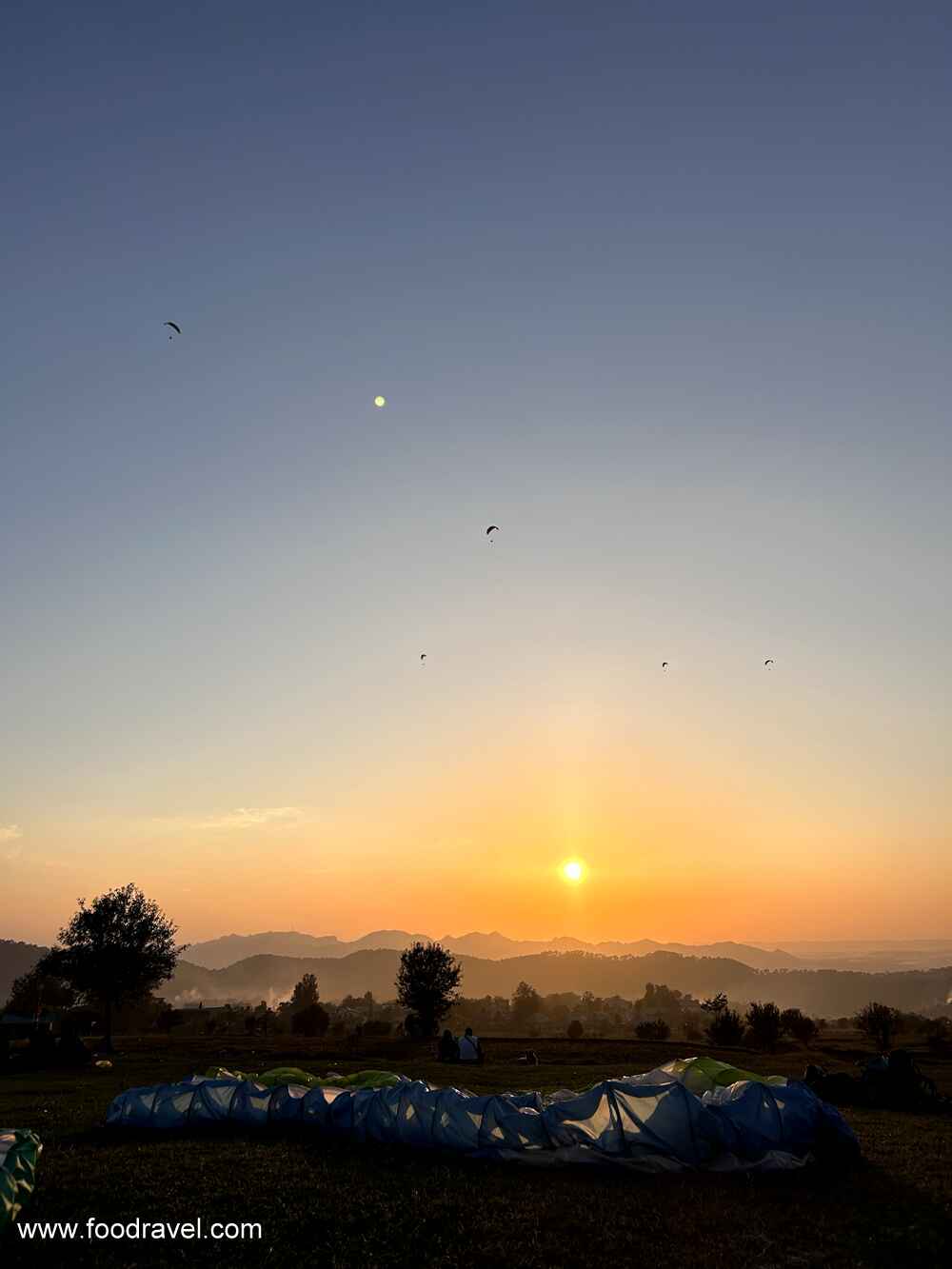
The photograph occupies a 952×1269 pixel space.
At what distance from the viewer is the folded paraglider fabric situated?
13.4 meters

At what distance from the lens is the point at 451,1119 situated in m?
18.8

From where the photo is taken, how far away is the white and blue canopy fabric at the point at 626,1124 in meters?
17.6

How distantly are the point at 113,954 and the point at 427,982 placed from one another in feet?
84.7

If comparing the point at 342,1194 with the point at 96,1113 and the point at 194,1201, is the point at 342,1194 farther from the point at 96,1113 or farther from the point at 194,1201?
the point at 96,1113

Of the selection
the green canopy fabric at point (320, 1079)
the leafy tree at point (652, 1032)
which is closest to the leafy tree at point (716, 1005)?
the leafy tree at point (652, 1032)

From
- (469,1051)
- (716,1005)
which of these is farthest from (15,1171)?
(716,1005)

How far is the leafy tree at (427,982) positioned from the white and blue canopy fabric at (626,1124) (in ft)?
181

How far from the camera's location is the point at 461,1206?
50.1ft

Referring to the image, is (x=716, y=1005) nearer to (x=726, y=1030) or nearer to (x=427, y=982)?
(x=726, y=1030)

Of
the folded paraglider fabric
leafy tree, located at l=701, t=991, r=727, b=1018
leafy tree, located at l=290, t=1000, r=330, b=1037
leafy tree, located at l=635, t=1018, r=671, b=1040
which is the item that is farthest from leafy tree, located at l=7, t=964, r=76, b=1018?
the folded paraglider fabric

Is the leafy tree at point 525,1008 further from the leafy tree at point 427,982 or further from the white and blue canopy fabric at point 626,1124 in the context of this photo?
Result: the white and blue canopy fabric at point 626,1124

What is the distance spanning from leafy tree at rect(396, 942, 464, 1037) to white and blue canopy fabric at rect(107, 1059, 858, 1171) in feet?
181

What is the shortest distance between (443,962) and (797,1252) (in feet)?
212

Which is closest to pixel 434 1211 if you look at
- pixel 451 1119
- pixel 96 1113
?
pixel 451 1119
